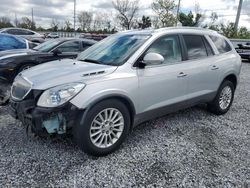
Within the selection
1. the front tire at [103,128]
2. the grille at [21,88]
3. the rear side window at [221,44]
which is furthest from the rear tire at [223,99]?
the grille at [21,88]

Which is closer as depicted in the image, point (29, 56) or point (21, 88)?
point (21, 88)

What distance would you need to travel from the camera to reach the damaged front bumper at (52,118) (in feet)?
10.2

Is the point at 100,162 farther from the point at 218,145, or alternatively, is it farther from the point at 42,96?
the point at 218,145

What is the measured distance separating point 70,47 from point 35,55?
1.36 metres

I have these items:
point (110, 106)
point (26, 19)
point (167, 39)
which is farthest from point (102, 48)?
point (26, 19)

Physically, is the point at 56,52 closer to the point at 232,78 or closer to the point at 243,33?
the point at 232,78

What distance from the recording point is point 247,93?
299 inches

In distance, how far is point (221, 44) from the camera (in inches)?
210

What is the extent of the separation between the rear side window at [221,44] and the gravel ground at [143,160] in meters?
1.64

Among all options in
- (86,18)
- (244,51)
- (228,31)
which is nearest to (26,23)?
(86,18)

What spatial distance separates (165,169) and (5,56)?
5226 millimetres

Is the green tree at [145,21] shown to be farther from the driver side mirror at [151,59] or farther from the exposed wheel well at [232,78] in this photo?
the driver side mirror at [151,59]

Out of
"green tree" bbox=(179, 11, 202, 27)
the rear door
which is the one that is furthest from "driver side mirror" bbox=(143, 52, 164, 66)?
"green tree" bbox=(179, 11, 202, 27)

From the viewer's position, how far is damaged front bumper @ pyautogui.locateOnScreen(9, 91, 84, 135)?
3.11 meters
